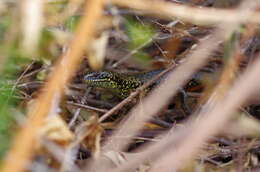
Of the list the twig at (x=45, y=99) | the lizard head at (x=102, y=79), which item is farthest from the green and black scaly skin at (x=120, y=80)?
the twig at (x=45, y=99)

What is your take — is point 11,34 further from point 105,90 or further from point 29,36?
point 105,90

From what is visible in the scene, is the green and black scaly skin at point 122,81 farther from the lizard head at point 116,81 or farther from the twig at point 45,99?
the twig at point 45,99

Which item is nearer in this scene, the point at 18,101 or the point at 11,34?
the point at 11,34

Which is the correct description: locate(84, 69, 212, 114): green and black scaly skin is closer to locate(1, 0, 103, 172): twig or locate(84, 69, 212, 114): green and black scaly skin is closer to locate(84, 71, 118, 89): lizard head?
locate(84, 71, 118, 89): lizard head

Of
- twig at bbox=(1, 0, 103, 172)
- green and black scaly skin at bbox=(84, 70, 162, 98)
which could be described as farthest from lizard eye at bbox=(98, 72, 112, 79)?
twig at bbox=(1, 0, 103, 172)

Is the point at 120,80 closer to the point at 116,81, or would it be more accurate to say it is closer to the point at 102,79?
the point at 116,81

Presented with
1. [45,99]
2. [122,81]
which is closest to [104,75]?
[122,81]

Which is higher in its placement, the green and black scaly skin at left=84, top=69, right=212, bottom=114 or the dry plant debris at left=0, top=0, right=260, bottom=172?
the dry plant debris at left=0, top=0, right=260, bottom=172

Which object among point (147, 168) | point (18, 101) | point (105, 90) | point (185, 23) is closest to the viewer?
point (147, 168)

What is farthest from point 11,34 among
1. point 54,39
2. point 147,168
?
point 147,168
